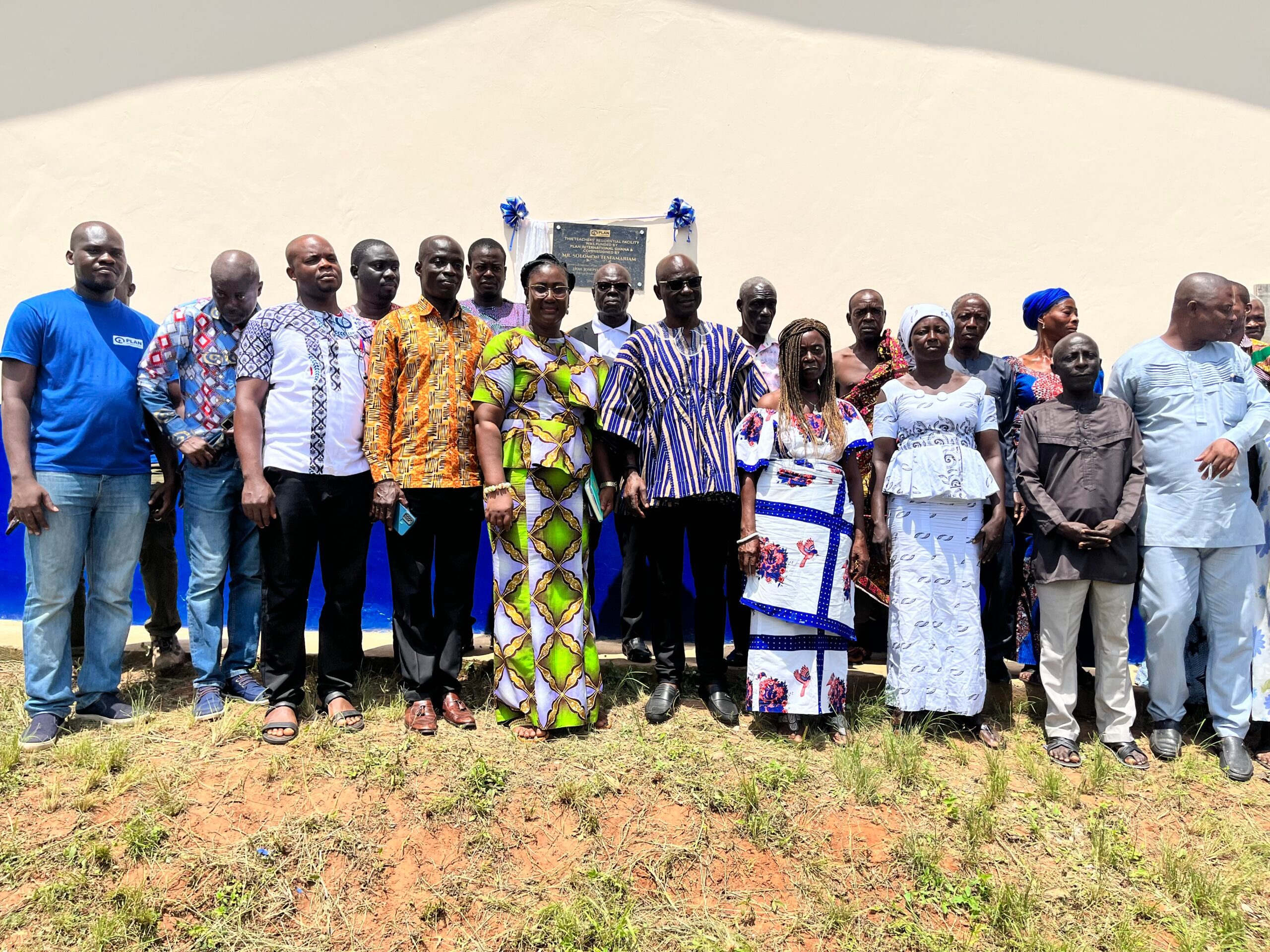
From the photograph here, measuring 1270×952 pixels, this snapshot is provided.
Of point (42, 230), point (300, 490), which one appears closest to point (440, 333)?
point (300, 490)

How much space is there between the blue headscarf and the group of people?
2.37 ft

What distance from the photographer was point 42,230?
576 cm

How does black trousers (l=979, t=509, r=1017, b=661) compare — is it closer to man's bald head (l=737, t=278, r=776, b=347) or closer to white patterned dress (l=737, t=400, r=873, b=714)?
white patterned dress (l=737, t=400, r=873, b=714)

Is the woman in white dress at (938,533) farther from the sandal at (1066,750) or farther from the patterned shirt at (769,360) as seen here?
the patterned shirt at (769,360)

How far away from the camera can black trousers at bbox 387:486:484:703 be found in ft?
11.9

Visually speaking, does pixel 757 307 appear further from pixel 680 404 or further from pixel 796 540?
pixel 796 540

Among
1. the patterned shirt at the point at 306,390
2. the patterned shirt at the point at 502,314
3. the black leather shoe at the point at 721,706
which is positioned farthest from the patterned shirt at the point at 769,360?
the patterned shirt at the point at 306,390

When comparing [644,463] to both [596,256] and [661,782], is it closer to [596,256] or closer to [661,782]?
[661,782]

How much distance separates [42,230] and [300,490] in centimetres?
390

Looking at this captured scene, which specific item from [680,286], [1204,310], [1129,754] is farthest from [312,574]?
[1204,310]

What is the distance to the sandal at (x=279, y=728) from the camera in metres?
3.52

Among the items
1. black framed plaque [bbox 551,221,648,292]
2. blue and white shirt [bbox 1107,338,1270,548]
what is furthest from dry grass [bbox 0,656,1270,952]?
black framed plaque [bbox 551,221,648,292]

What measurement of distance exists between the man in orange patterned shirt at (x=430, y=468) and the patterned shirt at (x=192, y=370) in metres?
0.77

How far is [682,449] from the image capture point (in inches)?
149
